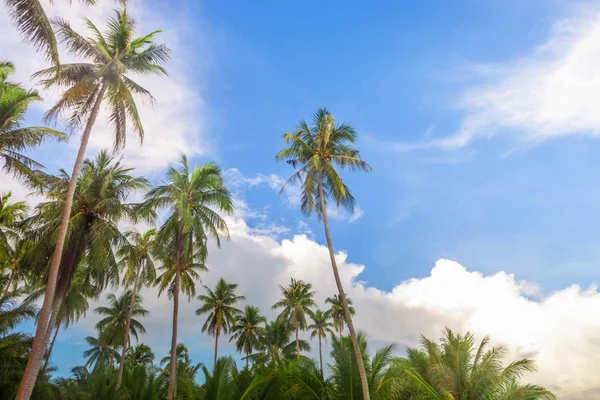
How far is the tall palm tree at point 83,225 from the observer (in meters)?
20.6

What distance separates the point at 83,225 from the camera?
843 inches

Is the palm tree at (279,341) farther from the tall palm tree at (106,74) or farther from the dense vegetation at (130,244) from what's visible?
the tall palm tree at (106,74)

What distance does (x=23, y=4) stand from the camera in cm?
1180

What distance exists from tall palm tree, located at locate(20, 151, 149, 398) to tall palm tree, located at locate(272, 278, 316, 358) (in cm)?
3324

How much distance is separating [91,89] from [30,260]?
382 inches

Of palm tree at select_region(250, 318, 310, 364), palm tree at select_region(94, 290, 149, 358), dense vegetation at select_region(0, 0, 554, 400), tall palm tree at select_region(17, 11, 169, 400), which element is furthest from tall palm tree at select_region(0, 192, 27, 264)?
palm tree at select_region(250, 318, 310, 364)

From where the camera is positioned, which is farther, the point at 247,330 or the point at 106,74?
the point at 247,330

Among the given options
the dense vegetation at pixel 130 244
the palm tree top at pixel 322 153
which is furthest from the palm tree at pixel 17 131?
the palm tree top at pixel 322 153

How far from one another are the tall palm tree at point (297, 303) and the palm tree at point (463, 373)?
29.4 metres

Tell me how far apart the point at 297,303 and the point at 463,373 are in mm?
33249

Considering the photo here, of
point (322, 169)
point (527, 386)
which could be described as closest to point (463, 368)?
point (527, 386)

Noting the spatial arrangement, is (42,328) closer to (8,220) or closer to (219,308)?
(8,220)

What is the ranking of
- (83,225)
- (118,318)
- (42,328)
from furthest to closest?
(118,318)
(83,225)
(42,328)

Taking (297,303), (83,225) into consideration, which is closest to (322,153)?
(83,225)
